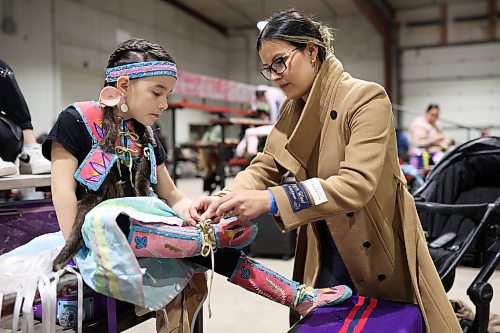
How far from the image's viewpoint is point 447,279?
188 cm

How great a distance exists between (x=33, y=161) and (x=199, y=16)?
43.3ft

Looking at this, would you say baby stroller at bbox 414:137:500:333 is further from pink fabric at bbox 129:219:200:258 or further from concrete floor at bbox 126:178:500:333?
pink fabric at bbox 129:219:200:258

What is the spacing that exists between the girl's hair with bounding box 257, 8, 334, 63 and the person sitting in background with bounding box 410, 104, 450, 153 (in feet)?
17.9

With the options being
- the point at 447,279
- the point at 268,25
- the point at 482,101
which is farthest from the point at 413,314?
the point at 482,101

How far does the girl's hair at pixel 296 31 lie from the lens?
1.33 meters

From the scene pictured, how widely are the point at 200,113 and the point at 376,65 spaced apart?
198 inches

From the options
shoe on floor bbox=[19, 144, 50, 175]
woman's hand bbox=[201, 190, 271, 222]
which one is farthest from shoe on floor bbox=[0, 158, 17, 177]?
woman's hand bbox=[201, 190, 271, 222]

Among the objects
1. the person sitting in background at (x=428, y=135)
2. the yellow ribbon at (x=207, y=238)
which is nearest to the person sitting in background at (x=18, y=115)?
the yellow ribbon at (x=207, y=238)

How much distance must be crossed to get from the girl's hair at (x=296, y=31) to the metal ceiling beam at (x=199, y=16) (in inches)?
493

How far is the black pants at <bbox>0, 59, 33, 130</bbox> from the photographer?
1941 millimetres

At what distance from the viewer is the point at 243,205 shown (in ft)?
3.78

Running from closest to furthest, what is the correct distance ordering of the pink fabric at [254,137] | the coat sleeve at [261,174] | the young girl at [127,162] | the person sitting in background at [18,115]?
the young girl at [127,162] → the coat sleeve at [261,174] → the person sitting in background at [18,115] → the pink fabric at [254,137]

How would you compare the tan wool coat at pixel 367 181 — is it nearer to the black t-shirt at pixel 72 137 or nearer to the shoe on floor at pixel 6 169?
the black t-shirt at pixel 72 137

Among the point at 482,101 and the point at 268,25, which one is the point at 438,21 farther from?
the point at 268,25
